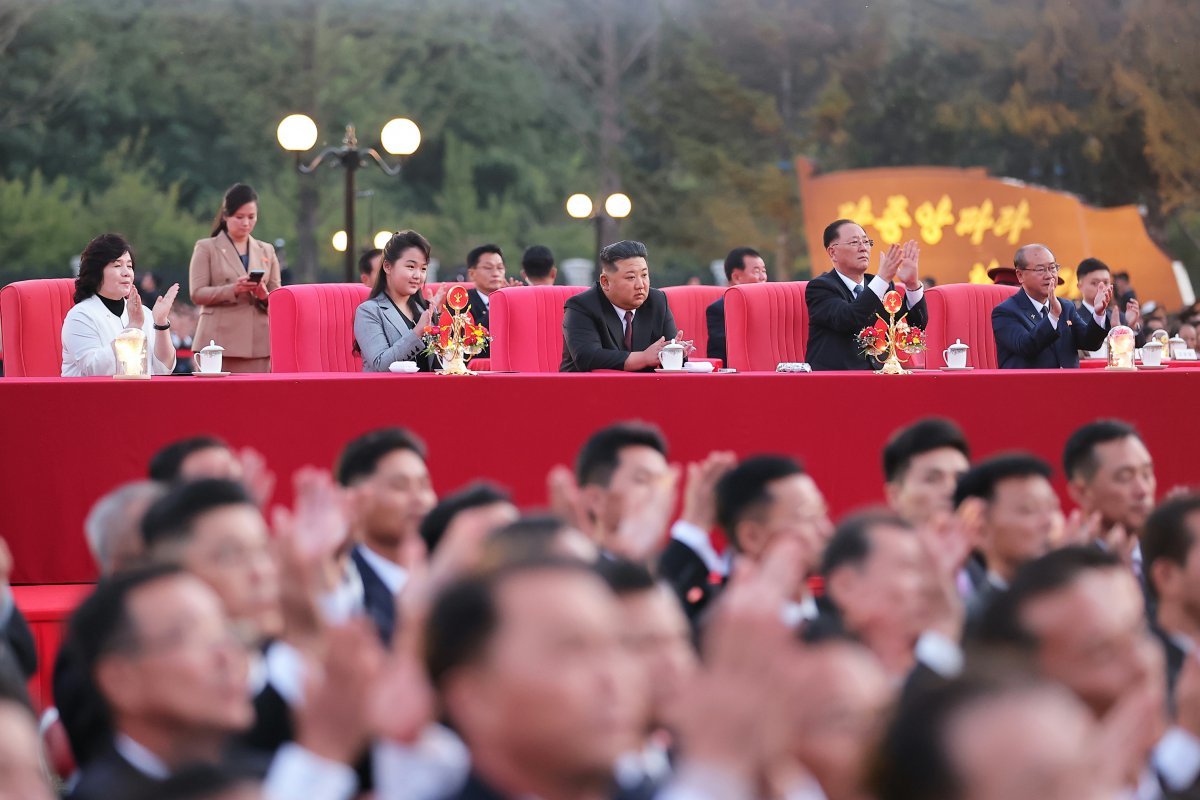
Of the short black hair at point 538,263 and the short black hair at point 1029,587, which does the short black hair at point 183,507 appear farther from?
the short black hair at point 538,263

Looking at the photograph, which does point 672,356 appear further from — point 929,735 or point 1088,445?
point 929,735

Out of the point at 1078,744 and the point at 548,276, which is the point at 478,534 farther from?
the point at 548,276

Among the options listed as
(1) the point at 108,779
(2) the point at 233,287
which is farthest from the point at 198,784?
(2) the point at 233,287

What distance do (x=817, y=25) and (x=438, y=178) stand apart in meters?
5.87

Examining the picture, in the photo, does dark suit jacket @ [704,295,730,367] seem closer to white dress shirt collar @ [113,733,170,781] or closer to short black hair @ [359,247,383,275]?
short black hair @ [359,247,383,275]

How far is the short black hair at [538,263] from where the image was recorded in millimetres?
8602

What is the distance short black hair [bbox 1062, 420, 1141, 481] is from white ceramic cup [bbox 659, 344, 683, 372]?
1741mm

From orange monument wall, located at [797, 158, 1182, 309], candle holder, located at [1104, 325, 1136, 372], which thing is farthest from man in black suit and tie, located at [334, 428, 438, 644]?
orange monument wall, located at [797, 158, 1182, 309]

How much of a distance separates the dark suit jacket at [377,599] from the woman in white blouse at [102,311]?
250 centimetres

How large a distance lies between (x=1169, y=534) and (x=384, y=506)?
1646 mm

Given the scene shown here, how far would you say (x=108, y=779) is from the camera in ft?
7.46

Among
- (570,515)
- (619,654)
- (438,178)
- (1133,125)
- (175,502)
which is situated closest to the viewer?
(619,654)

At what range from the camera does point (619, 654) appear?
6.29 ft

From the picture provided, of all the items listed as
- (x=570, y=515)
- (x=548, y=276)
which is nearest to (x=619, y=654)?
(x=570, y=515)
